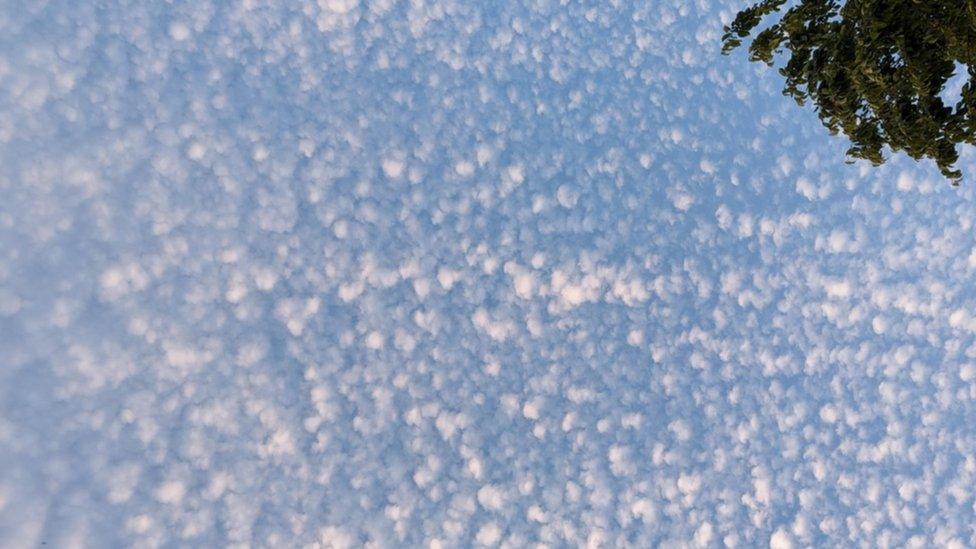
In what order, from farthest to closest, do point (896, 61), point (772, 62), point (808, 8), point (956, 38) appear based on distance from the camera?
point (772, 62) < point (808, 8) < point (896, 61) < point (956, 38)

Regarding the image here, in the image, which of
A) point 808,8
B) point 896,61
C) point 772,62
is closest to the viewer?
A: point 896,61

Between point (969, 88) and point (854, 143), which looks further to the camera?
point (854, 143)

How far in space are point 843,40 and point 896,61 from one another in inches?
42.1

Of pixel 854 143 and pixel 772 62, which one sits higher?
pixel 772 62

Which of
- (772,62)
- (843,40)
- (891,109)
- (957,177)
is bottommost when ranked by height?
(957,177)

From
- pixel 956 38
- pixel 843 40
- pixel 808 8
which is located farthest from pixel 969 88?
pixel 808 8

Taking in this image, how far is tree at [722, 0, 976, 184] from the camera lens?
12156 mm

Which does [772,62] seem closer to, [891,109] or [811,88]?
[811,88]

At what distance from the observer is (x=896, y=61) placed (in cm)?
1316

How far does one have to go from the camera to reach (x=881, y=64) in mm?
13219

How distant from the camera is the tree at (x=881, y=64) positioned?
12156 mm

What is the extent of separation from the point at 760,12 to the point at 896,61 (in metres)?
3.10

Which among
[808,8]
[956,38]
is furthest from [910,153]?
[808,8]

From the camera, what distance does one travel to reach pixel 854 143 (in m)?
14.7
